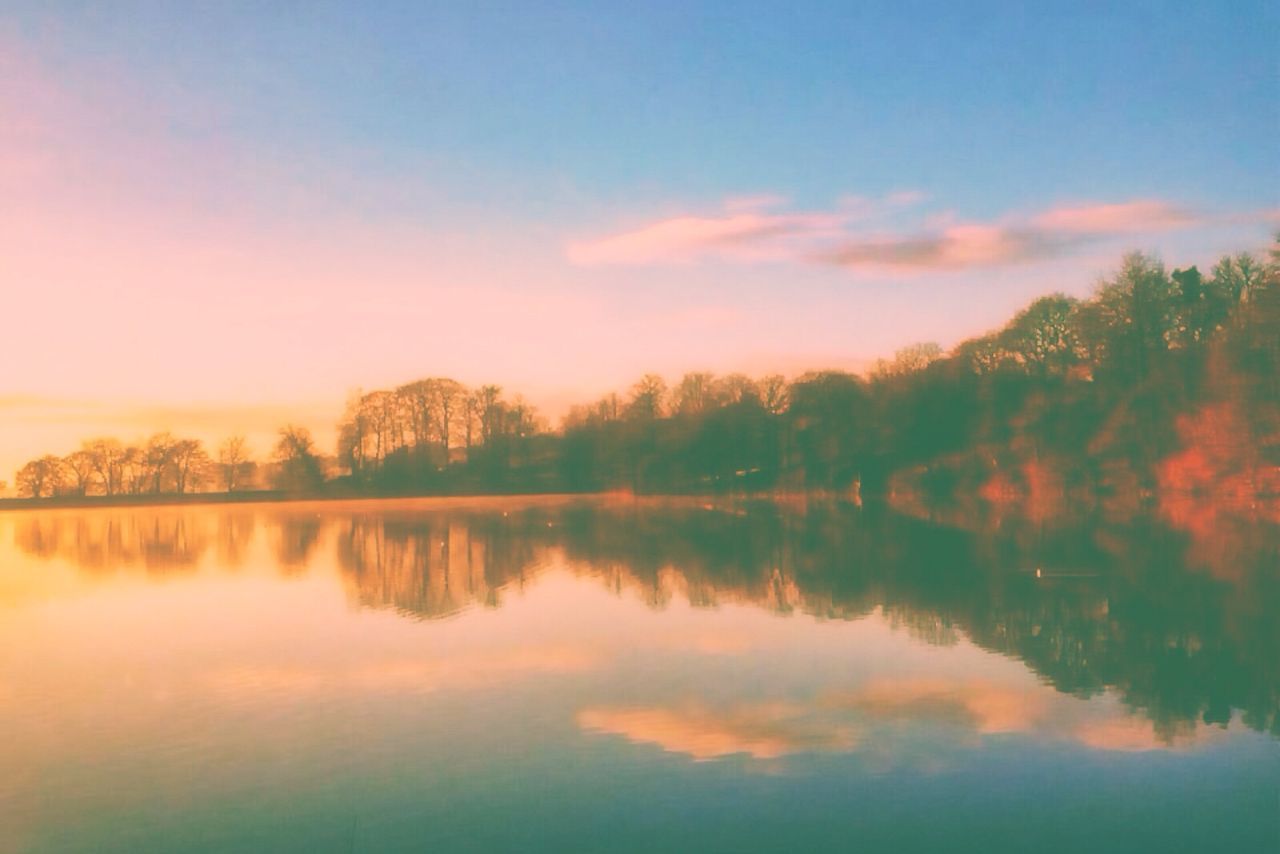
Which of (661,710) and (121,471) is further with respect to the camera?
(121,471)

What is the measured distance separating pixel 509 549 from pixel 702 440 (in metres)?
59.5

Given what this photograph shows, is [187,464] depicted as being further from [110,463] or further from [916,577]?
[916,577]

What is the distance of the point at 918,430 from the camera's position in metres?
84.6

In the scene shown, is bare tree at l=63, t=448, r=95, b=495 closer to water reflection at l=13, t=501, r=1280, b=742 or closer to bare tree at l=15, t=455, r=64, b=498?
bare tree at l=15, t=455, r=64, b=498

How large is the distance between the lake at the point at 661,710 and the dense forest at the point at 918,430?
32.0m

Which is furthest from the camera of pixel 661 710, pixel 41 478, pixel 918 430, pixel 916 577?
pixel 41 478

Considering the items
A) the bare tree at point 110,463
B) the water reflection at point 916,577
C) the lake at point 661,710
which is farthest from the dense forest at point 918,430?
the lake at point 661,710

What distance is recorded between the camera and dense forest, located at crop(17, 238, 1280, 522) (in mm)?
58312

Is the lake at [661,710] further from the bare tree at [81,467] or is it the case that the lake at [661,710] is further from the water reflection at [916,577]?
the bare tree at [81,467]

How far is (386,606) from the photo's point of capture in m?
24.4

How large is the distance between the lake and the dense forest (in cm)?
3204

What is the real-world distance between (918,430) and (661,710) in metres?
75.2

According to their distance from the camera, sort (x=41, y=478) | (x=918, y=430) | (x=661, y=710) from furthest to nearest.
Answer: (x=41, y=478), (x=918, y=430), (x=661, y=710)

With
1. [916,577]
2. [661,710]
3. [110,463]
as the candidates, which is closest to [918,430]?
[916,577]
